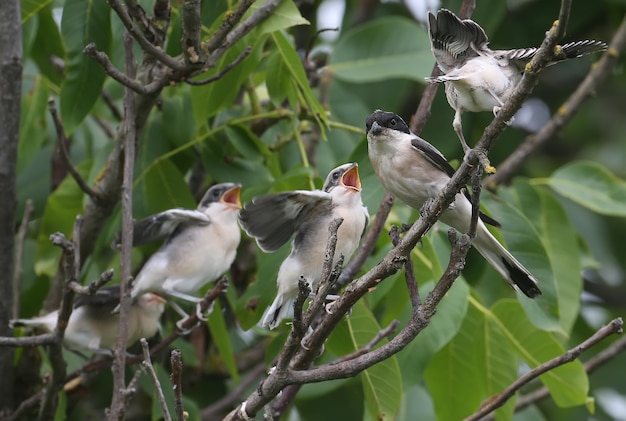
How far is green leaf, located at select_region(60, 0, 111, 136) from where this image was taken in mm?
4246

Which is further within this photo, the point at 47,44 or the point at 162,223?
the point at 47,44

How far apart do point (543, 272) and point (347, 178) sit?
95cm

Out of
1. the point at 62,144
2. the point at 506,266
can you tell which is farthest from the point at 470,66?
the point at 62,144

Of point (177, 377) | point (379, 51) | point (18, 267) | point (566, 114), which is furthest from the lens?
point (566, 114)

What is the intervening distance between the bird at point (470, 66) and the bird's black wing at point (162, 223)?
1.55 m

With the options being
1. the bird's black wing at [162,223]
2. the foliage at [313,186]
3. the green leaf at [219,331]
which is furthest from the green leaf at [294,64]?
the green leaf at [219,331]

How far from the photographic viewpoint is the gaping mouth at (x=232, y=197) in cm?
485

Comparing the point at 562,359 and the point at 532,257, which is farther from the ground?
the point at 562,359

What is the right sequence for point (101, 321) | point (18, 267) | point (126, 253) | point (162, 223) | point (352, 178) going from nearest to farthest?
point (126, 253) → point (352, 178) → point (162, 223) → point (18, 267) → point (101, 321)

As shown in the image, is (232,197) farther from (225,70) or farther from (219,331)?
(225,70)

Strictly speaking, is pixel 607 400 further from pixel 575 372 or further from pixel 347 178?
pixel 347 178

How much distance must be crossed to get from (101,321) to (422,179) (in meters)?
2.22

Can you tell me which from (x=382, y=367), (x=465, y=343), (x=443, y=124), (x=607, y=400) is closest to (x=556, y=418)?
(x=607, y=400)

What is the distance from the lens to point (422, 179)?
3.52 metres
